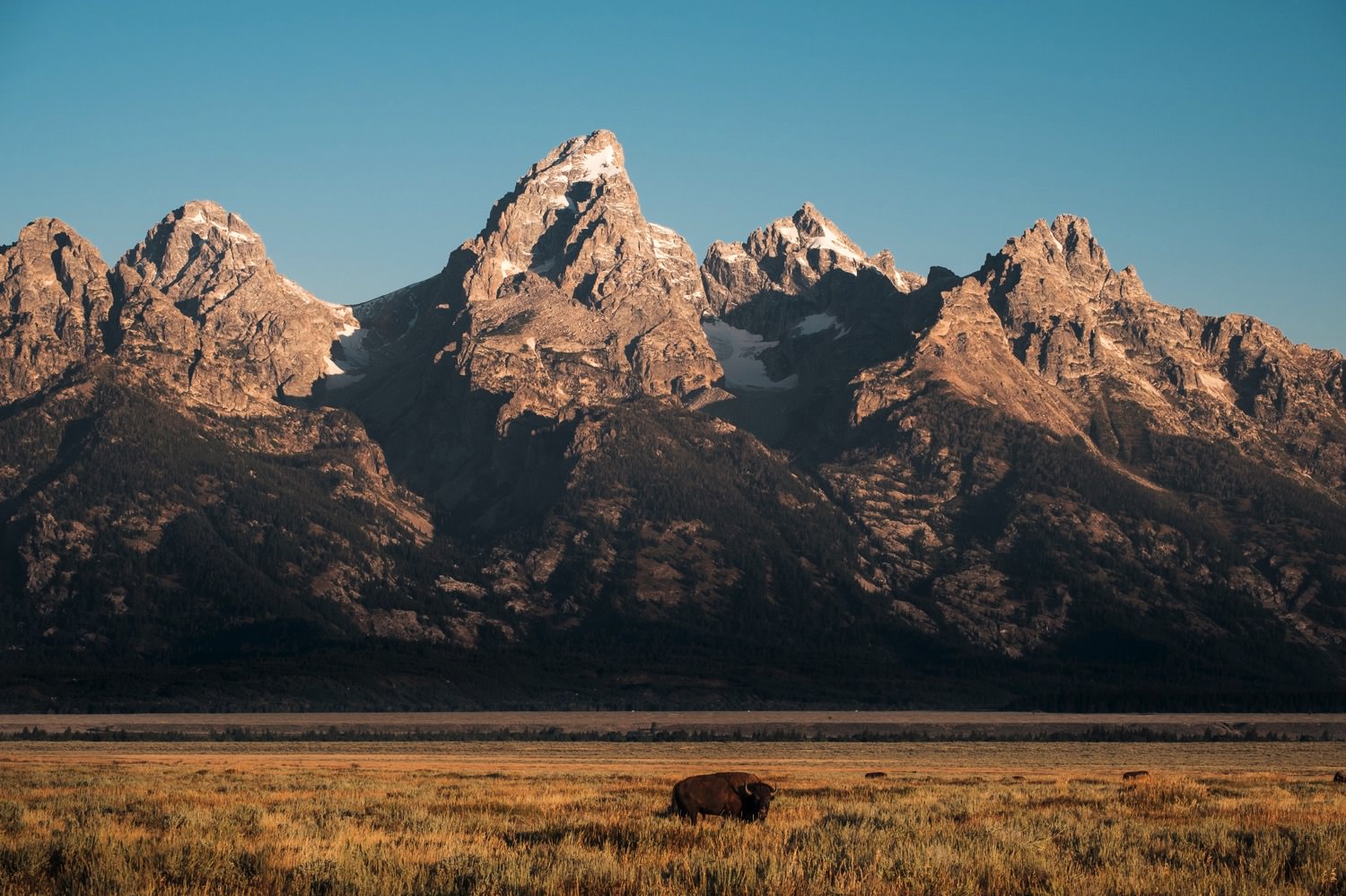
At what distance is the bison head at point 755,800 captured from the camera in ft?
150

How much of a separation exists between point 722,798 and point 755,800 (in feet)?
3.19

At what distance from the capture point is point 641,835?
133 ft

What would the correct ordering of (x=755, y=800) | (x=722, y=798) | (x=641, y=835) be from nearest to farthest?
(x=641, y=835) < (x=755, y=800) < (x=722, y=798)

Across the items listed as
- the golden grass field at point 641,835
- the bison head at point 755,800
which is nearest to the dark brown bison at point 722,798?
the bison head at point 755,800

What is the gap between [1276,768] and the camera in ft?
324

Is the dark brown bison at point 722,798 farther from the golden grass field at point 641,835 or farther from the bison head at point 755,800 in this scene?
the golden grass field at point 641,835

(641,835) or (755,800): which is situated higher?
(755,800)

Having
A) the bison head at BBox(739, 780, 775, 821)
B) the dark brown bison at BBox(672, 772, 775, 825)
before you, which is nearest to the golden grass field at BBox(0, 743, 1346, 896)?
the bison head at BBox(739, 780, 775, 821)

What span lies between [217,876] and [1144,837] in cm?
2378

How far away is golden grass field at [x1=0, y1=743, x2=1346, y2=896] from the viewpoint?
3219 cm

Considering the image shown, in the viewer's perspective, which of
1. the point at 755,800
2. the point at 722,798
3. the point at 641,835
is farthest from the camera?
the point at 722,798

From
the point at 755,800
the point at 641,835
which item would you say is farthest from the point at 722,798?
the point at 641,835

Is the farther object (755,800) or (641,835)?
(755,800)

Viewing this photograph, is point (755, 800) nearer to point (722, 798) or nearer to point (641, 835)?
point (722, 798)
